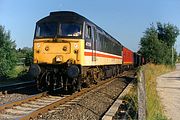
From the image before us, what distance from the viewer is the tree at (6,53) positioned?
2519 centimetres

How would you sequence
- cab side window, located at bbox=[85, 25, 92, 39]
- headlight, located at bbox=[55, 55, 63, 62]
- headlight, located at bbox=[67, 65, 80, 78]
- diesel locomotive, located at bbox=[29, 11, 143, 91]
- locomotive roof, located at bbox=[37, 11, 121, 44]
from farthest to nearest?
cab side window, located at bbox=[85, 25, 92, 39]
locomotive roof, located at bbox=[37, 11, 121, 44]
headlight, located at bbox=[55, 55, 63, 62]
diesel locomotive, located at bbox=[29, 11, 143, 91]
headlight, located at bbox=[67, 65, 80, 78]

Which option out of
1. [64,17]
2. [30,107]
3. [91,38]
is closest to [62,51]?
[64,17]

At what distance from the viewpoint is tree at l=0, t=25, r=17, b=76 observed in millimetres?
25188

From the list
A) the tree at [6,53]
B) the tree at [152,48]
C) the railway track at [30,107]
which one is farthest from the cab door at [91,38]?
the tree at [152,48]

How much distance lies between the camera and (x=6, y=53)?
25.5 metres

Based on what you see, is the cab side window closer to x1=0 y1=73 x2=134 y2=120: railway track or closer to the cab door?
the cab door

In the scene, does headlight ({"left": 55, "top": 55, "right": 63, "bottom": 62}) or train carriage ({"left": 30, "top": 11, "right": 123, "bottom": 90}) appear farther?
headlight ({"left": 55, "top": 55, "right": 63, "bottom": 62})

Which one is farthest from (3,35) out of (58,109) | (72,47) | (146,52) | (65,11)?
(146,52)

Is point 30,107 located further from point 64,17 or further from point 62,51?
point 64,17

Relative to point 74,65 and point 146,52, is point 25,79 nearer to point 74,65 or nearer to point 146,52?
point 74,65

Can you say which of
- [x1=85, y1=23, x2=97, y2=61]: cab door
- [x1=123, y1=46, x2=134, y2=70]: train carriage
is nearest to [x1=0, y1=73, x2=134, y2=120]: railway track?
[x1=85, y1=23, x2=97, y2=61]: cab door

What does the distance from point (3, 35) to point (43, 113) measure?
16.8 m

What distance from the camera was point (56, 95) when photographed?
15.1 meters

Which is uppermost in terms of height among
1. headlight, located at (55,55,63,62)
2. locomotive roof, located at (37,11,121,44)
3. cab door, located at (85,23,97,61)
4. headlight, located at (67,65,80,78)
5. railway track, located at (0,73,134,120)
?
locomotive roof, located at (37,11,121,44)
